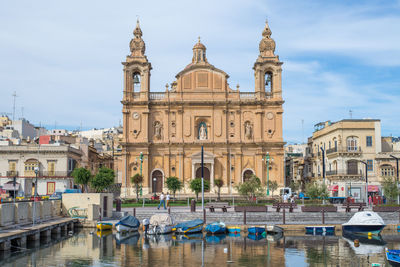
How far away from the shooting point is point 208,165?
6259cm

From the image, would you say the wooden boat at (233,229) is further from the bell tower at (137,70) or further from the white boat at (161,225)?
the bell tower at (137,70)

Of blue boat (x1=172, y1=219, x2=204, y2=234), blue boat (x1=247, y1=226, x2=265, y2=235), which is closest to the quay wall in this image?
blue boat (x1=172, y1=219, x2=204, y2=234)

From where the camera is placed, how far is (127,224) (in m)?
34.2

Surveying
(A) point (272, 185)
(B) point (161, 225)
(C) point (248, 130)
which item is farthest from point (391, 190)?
(C) point (248, 130)

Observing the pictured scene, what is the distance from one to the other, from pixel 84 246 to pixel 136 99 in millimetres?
36539

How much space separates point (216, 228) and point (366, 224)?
32.4 feet

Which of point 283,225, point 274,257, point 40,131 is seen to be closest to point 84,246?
point 274,257

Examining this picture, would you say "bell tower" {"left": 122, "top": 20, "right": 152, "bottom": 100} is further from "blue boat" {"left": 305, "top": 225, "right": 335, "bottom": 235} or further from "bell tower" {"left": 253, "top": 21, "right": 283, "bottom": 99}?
"blue boat" {"left": 305, "top": 225, "right": 335, "bottom": 235}

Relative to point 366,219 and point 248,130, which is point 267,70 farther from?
point 366,219

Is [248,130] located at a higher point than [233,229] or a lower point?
higher

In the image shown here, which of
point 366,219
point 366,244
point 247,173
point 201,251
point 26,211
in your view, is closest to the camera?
point 201,251

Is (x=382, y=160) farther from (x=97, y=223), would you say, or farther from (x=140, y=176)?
(x=97, y=223)

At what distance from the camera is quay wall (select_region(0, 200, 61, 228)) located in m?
28.2

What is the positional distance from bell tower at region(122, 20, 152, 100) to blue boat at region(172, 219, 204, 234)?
3166cm
